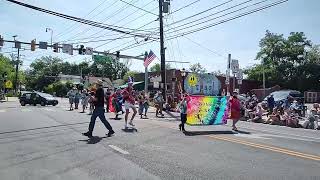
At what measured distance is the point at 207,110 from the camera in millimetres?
20188

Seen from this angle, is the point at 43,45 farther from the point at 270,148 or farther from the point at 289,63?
the point at 289,63

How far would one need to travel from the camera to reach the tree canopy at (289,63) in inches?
2926

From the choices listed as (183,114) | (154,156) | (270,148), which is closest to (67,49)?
(183,114)

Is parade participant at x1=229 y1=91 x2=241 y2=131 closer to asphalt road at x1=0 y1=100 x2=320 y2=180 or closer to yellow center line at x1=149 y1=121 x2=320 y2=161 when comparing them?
asphalt road at x1=0 y1=100 x2=320 y2=180

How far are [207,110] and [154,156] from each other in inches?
370

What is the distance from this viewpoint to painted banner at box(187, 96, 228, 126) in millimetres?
19719

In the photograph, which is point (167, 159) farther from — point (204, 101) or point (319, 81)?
point (319, 81)

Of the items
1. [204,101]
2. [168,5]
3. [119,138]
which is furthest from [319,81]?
[119,138]

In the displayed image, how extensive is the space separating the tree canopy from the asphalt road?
2414 inches

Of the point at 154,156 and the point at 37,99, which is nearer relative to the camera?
the point at 154,156

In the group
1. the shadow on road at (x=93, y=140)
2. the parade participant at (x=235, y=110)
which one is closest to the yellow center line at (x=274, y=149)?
the parade participant at (x=235, y=110)

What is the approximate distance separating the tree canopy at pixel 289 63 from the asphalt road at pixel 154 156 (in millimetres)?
61309

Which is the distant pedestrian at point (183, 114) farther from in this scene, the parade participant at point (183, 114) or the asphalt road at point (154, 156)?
the asphalt road at point (154, 156)

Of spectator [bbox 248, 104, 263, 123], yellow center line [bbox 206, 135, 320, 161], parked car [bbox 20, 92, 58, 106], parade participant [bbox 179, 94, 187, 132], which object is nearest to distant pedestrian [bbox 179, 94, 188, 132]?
parade participant [bbox 179, 94, 187, 132]
